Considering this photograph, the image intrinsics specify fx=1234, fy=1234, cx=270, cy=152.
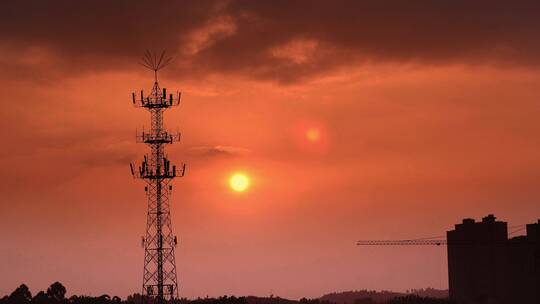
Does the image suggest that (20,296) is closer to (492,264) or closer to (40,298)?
(40,298)

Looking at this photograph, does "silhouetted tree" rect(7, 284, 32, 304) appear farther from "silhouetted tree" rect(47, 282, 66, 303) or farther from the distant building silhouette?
the distant building silhouette

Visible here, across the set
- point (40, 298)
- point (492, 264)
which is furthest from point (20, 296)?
point (492, 264)

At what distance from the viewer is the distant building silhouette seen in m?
166

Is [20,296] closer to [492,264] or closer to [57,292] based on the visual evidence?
[57,292]

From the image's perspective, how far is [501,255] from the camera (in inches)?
6703

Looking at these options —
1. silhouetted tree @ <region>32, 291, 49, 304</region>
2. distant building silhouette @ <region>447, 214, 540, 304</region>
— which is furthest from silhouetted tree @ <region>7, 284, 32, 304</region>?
distant building silhouette @ <region>447, 214, 540, 304</region>

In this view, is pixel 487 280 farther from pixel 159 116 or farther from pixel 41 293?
pixel 159 116

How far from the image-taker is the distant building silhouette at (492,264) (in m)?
166

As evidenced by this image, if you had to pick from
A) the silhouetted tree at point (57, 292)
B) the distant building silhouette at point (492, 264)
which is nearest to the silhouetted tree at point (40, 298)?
the silhouetted tree at point (57, 292)

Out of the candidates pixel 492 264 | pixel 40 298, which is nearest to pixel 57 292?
pixel 40 298

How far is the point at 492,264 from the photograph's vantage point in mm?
171625

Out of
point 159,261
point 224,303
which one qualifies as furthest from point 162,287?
point 224,303

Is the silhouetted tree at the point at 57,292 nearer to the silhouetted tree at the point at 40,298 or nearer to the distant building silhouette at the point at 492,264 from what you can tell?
the silhouetted tree at the point at 40,298

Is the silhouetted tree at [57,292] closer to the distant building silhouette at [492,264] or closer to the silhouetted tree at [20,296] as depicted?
the silhouetted tree at [20,296]
